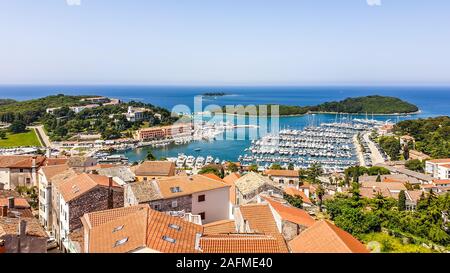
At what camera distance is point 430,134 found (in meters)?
21.5

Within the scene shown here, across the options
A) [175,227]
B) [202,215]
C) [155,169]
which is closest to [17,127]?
[155,169]

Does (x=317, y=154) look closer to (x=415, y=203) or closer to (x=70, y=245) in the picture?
(x=415, y=203)

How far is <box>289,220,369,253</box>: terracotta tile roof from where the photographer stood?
285 cm

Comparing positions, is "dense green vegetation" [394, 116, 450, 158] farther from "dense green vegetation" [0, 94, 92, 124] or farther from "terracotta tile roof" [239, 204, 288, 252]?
"dense green vegetation" [0, 94, 92, 124]

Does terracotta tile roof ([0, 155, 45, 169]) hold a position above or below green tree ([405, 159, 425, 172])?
above

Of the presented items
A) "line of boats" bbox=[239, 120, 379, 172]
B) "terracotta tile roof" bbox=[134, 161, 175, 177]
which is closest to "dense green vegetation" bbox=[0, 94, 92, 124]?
"line of boats" bbox=[239, 120, 379, 172]

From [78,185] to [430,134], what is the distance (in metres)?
20.7

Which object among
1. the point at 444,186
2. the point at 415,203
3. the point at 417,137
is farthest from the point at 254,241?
the point at 417,137

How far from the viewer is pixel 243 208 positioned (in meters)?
4.68

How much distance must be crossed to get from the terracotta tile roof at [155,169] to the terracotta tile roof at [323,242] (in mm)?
5538

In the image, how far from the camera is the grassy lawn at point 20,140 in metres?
21.1

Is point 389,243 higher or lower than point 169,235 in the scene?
lower

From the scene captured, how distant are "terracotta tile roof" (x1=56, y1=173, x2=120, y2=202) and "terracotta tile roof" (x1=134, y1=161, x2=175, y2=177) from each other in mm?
2747

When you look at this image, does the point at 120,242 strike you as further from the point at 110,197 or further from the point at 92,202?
the point at 110,197
